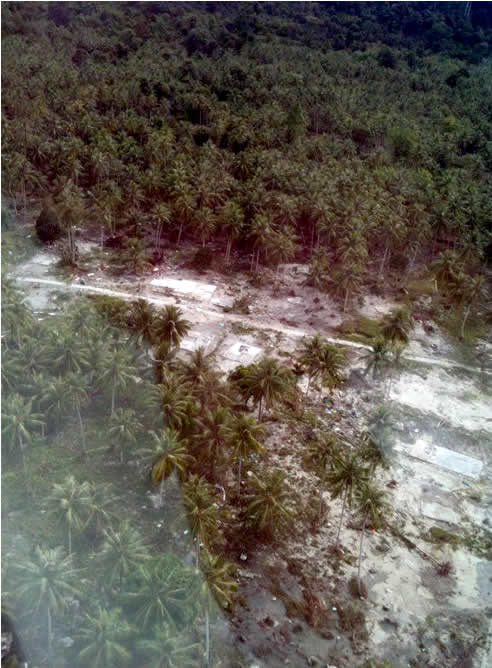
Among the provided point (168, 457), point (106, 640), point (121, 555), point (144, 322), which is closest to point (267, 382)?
point (168, 457)

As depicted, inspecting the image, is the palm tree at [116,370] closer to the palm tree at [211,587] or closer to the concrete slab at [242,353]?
the concrete slab at [242,353]

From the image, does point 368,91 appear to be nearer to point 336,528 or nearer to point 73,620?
point 336,528

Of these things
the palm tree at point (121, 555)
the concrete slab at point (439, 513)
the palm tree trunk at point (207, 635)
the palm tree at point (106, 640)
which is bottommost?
the concrete slab at point (439, 513)

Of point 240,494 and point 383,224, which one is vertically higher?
point 383,224

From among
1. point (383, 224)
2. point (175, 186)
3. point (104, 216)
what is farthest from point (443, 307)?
point (104, 216)

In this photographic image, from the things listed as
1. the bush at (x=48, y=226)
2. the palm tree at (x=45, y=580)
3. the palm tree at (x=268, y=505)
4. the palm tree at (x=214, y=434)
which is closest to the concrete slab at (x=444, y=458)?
the palm tree at (x=268, y=505)
